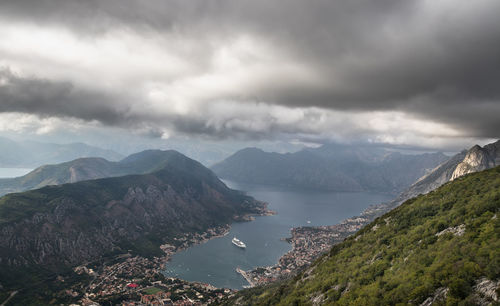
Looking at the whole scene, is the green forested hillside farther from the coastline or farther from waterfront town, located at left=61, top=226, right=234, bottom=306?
the coastline

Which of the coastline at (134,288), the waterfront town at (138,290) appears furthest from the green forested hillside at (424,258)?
the coastline at (134,288)

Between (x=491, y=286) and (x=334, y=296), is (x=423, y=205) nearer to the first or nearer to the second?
(x=334, y=296)

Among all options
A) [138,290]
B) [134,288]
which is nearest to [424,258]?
[138,290]

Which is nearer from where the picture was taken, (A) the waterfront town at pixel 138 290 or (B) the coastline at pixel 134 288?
(A) the waterfront town at pixel 138 290

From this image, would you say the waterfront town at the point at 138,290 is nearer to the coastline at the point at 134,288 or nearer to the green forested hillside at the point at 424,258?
the coastline at the point at 134,288

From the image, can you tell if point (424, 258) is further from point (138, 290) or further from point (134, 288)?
point (134, 288)

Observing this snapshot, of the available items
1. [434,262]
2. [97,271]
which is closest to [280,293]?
[434,262]

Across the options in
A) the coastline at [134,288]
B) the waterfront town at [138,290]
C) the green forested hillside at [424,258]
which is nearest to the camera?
the green forested hillside at [424,258]

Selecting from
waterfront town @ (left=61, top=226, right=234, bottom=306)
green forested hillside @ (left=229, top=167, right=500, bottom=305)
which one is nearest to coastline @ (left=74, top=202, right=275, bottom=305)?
waterfront town @ (left=61, top=226, right=234, bottom=306)
